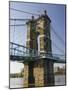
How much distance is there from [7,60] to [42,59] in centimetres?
46

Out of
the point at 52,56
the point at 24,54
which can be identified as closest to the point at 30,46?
the point at 24,54

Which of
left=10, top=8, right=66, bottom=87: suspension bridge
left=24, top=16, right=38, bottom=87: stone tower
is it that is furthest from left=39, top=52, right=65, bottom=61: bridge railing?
left=24, top=16, right=38, bottom=87: stone tower

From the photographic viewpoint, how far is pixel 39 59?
290cm

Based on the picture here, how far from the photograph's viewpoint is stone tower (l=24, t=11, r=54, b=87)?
2865mm

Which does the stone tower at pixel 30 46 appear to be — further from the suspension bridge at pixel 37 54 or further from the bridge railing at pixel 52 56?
the bridge railing at pixel 52 56

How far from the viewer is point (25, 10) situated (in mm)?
2891

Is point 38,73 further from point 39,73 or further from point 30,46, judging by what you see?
point 30,46

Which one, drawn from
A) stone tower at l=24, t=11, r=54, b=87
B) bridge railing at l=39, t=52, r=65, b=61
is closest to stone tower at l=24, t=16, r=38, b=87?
stone tower at l=24, t=11, r=54, b=87

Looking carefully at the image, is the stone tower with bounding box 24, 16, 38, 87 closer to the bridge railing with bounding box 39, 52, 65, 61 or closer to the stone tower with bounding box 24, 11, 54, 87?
the stone tower with bounding box 24, 11, 54, 87

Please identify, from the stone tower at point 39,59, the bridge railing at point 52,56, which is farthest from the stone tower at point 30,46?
the bridge railing at point 52,56

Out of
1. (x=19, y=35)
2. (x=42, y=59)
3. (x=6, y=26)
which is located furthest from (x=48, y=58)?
(x=6, y=26)

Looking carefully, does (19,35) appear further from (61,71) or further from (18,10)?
(61,71)

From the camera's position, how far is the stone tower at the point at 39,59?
287 centimetres

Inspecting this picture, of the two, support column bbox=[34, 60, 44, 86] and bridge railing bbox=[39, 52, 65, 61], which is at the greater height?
bridge railing bbox=[39, 52, 65, 61]
